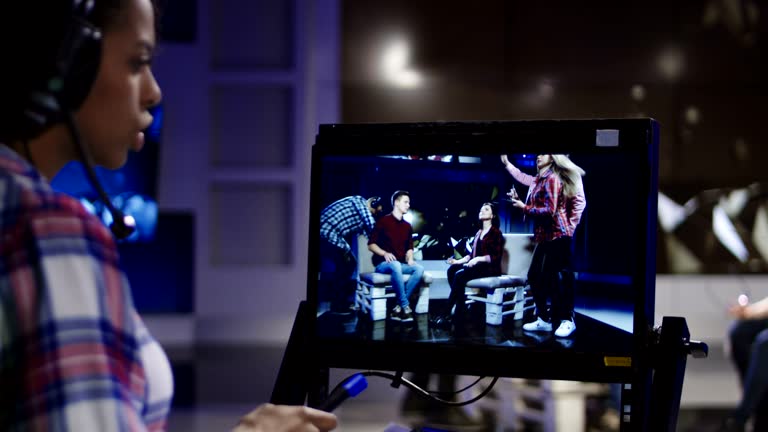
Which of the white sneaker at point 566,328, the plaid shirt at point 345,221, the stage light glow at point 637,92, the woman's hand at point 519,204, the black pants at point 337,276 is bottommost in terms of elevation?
the white sneaker at point 566,328

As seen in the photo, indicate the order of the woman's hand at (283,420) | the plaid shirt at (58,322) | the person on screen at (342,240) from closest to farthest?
the plaid shirt at (58,322), the woman's hand at (283,420), the person on screen at (342,240)

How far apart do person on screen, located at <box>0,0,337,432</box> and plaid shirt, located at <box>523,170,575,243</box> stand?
0.50 meters

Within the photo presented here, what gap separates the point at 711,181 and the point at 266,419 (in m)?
3.36

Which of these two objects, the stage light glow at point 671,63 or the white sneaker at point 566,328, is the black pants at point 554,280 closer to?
the white sneaker at point 566,328

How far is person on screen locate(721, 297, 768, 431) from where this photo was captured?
2.99 meters

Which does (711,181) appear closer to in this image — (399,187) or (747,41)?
(747,41)

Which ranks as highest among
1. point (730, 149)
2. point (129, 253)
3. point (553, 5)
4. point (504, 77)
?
point (553, 5)

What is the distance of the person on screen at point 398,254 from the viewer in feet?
3.24

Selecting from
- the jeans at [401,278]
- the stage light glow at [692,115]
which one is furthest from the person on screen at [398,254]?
the stage light glow at [692,115]

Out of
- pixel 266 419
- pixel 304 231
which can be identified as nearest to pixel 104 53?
pixel 266 419

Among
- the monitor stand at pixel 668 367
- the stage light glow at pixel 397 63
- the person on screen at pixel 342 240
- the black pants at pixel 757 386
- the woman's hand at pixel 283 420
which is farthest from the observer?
the stage light glow at pixel 397 63

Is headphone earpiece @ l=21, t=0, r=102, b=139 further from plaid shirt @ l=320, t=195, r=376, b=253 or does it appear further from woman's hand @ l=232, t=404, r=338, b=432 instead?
plaid shirt @ l=320, t=195, r=376, b=253

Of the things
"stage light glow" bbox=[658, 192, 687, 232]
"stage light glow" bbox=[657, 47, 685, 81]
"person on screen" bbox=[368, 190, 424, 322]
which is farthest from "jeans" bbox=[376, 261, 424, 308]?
"stage light glow" bbox=[657, 47, 685, 81]

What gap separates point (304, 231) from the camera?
3355mm
